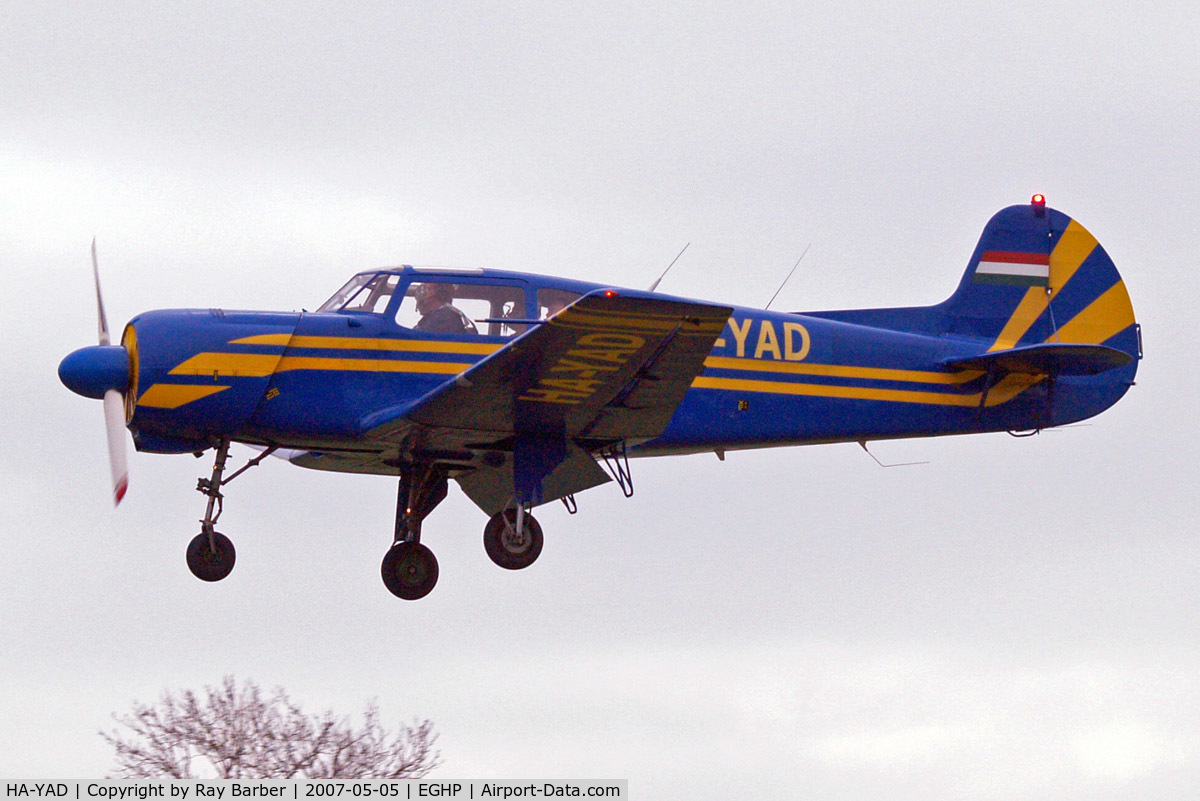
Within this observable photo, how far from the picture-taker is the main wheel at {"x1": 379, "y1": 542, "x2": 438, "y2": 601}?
1625 cm

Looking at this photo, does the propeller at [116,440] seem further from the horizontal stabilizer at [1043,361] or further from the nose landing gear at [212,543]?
the horizontal stabilizer at [1043,361]

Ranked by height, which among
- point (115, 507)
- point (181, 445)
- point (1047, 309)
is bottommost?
point (115, 507)

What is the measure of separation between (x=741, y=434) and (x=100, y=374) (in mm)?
5150

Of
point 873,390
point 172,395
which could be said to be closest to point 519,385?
point 172,395

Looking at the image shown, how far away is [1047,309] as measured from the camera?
17.5 meters

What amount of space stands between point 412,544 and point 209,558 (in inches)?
79.3

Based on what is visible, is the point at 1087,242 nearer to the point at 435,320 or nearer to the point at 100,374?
the point at 435,320

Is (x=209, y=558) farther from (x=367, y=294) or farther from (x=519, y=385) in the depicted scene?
(x=519, y=385)

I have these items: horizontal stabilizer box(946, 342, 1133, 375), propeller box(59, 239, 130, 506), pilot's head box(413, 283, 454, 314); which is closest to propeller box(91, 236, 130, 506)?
propeller box(59, 239, 130, 506)

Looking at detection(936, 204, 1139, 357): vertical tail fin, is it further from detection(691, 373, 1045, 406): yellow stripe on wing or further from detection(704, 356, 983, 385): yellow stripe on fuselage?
detection(704, 356, 983, 385): yellow stripe on fuselage

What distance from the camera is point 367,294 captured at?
49.4 ft

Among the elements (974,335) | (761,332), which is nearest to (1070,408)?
(974,335)

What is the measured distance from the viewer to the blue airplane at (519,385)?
46.3 feet

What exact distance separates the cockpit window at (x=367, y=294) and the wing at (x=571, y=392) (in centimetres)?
92
